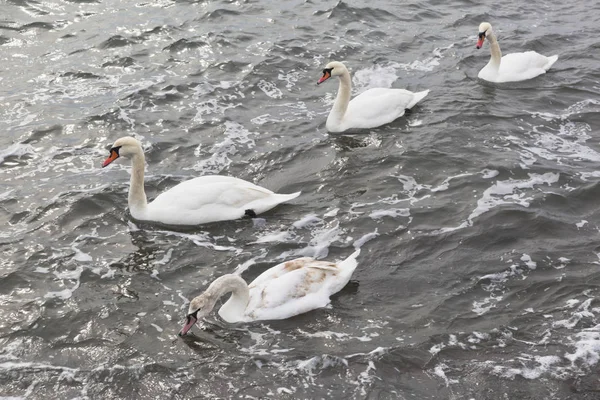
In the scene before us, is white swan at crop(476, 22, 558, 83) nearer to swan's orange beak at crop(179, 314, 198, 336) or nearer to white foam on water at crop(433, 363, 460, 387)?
white foam on water at crop(433, 363, 460, 387)

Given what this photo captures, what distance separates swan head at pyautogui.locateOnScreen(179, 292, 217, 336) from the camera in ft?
27.2

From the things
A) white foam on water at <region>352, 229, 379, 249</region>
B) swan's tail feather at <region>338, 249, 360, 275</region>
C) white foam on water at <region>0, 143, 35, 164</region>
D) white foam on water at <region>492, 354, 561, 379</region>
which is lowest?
white foam on water at <region>352, 229, 379, 249</region>

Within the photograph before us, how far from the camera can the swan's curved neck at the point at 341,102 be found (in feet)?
44.8

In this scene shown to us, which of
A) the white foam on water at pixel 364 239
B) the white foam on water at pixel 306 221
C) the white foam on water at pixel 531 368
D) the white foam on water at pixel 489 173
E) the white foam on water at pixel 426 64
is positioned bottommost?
the white foam on water at pixel 489 173

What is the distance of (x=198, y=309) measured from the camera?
8328mm

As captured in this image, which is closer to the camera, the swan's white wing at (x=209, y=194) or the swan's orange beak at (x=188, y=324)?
the swan's orange beak at (x=188, y=324)

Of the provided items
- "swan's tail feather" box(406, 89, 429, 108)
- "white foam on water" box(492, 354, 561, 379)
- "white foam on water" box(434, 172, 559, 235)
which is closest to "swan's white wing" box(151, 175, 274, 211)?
"white foam on water" box(434, 172, 559, 235)

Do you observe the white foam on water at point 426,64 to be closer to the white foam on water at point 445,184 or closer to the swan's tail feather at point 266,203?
the white foam on water at point 445,184

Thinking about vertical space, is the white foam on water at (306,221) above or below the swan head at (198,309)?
below

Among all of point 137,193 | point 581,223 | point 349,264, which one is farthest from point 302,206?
point 581,223

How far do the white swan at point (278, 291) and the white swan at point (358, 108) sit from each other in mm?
5008

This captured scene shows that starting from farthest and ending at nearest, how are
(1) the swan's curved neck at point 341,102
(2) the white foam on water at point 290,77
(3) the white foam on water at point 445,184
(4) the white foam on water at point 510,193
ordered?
(2) the white foam on water at point 290,77 < (1) the swan's curved neck at point 341,102 < (3) the white foam on water at point 445,184 < (4) the white foam on water at point 510,193

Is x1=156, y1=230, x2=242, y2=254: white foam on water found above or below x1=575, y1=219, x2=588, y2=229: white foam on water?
above

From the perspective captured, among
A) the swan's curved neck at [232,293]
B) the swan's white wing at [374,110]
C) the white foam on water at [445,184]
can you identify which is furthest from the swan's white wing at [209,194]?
the swan's white wing at [374,110]
